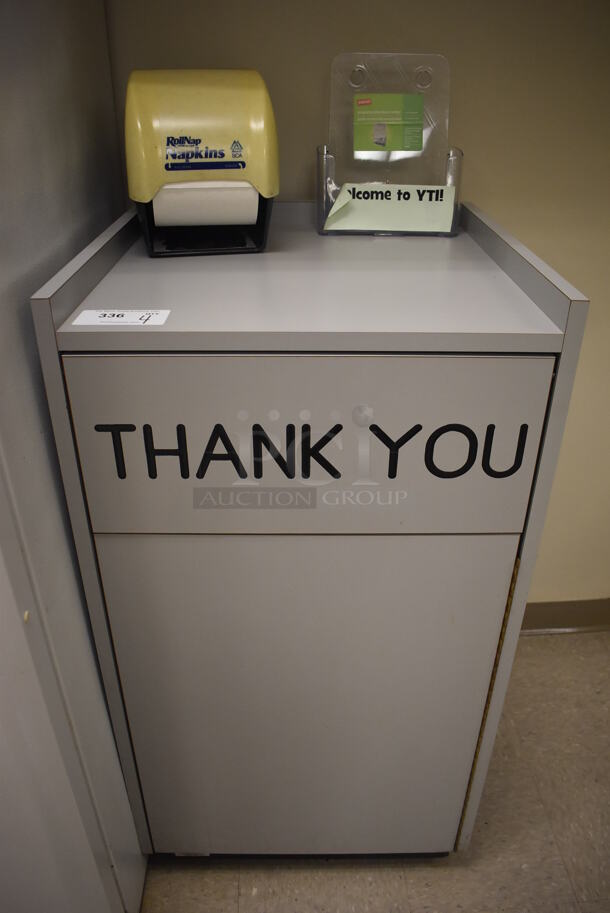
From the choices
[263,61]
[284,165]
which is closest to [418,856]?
[284,165]

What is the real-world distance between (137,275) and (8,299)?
0.25 metres

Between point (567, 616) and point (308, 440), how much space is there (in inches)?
52.2

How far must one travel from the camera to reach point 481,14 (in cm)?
117

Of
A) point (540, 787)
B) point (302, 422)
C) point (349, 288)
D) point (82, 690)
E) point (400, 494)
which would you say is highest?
point (349, 288)

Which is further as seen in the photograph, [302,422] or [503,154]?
[503,154]

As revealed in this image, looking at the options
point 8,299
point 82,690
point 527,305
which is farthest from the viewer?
point 82,690

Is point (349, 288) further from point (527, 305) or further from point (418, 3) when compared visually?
point (418, 3)

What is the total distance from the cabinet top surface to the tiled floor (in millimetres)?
1076

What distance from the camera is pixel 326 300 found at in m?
0.88

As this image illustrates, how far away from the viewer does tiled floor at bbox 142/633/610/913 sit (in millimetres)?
1262

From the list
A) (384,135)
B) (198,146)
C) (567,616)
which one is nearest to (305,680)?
(198,146)

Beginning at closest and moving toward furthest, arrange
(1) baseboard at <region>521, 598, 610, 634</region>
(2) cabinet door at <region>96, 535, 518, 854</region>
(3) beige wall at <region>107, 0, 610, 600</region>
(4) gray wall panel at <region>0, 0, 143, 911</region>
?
1. (4) gray wall panel at <region>0, 0, 143, 911</region>
2. (2) cabinet door at <region>96, 535, 518, 854</region>
3. (3) beige wall at <region>107, 0, 610, 600</region>
4. (1) baseboard at <region>521, 598, 610, 634</region>

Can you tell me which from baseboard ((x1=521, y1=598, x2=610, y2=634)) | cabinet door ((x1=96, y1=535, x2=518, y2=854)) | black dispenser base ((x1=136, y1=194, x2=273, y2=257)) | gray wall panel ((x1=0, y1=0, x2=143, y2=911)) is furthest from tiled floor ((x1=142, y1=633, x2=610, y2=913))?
black dispenser base ((x1=136, y1=194, x2=273, y2=257))

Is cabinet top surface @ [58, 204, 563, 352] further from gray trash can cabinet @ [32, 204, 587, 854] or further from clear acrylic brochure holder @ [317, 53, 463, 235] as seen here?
clear acrylic brochure holder @ [317, 53, 463, 235]
